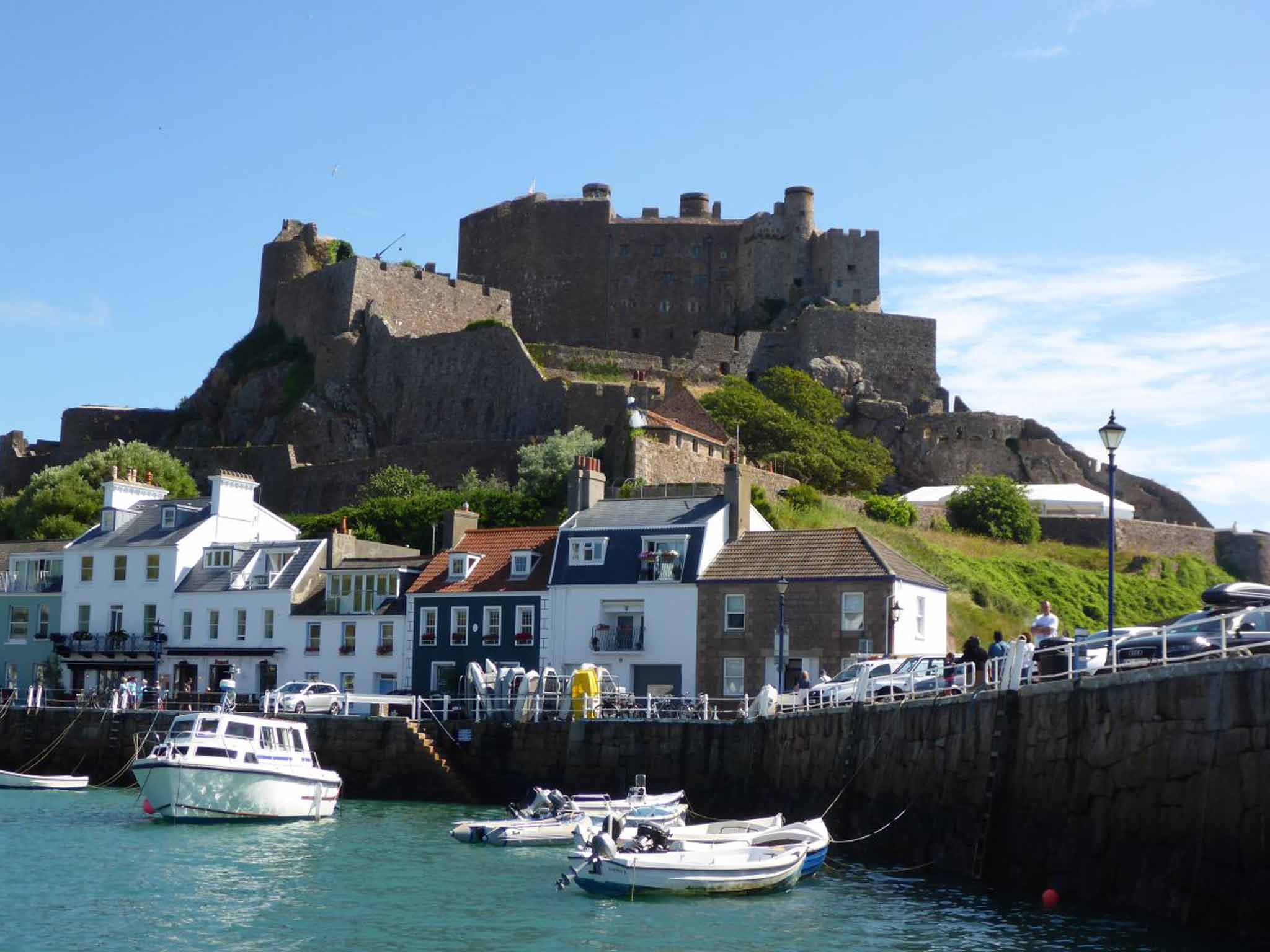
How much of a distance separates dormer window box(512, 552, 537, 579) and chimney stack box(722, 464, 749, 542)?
583cm

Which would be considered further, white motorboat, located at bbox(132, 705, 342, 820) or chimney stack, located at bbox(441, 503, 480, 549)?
chimney stack, located at bbox(441, 503, 480, 549)

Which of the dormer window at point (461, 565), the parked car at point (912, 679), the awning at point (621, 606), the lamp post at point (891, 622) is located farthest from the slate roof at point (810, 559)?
the dormer window at point (461, 565)

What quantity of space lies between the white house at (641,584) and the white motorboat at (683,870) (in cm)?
1899

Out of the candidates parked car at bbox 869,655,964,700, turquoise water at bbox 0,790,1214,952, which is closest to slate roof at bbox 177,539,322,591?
turquoise water at bbox 0,790,1214,952

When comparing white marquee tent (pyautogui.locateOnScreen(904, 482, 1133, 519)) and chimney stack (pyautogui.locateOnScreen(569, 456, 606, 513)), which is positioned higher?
white marquee tent (pyautogui.locateOnScreen(904, 482, 1133, 519))

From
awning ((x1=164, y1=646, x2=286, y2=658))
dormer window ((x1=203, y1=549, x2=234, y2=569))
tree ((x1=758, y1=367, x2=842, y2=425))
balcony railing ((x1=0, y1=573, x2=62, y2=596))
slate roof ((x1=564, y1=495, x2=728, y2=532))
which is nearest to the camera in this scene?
slate roof ((x1=564, y1=495, x2=728, y2=532))

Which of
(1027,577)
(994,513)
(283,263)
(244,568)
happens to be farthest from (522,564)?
(283,263)

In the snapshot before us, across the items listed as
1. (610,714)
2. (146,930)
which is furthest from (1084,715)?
(610,714)

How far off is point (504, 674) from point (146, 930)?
19.3m

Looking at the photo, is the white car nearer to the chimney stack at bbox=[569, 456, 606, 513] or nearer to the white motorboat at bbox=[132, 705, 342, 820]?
the white motorboat at bbox=[132, 705, 342, 820]

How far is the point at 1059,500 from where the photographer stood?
78000 mm

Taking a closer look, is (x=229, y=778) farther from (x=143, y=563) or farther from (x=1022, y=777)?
(x=143, y=563)

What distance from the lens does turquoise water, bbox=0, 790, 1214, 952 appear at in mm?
22984

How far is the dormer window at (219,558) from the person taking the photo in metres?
55.2
